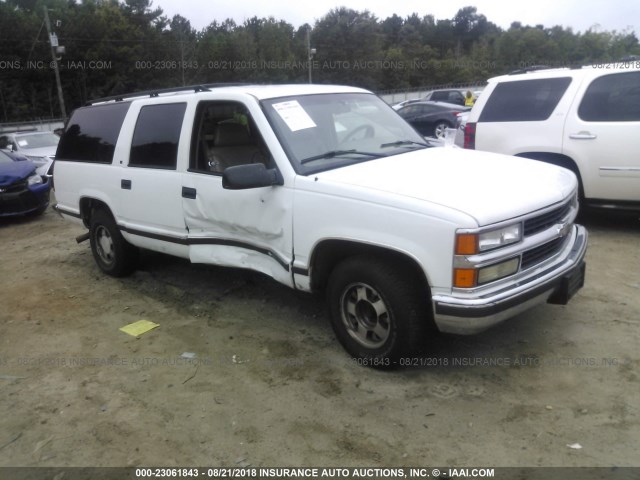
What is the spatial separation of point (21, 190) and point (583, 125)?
893 cm

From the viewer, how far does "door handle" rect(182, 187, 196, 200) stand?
14.9 ft

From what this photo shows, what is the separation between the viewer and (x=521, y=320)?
4258 millimetres

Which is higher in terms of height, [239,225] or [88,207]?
[239,225]

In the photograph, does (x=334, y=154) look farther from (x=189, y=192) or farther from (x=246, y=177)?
(x=189, y=192)

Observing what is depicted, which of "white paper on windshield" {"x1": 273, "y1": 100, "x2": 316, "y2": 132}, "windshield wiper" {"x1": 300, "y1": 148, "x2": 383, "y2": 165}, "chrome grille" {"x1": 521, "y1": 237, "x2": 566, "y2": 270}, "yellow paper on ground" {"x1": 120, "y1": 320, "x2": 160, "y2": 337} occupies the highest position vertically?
"white paper on windshield" {"x1": 273, "y1": 100, "x2": 316, "y2": 132}

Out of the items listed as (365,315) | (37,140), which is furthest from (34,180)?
(365,315)

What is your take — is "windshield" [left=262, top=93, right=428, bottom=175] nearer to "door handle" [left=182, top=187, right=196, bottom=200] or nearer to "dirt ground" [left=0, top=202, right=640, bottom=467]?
"door handle" [left=182, top=187, right=196, bottom=200]

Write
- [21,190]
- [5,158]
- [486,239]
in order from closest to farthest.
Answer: [486,239]
[21,190]
[5,158]

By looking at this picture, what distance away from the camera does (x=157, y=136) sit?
4969mm

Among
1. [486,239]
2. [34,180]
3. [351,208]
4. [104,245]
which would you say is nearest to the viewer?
[486,239]

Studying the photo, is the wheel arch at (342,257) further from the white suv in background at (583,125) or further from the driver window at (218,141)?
the white suv in background at (583,125)

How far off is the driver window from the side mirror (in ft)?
2.30

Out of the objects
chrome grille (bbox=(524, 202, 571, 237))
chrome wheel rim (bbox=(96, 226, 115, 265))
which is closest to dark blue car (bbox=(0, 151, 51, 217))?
chrome wheel rim (bbox=(96, 226, 115, 265))

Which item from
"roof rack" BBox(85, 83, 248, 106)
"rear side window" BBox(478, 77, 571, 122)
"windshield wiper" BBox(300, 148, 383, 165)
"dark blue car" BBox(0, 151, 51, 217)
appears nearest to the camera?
"windshield wiper" BBox(300, 148, 383, 165)
